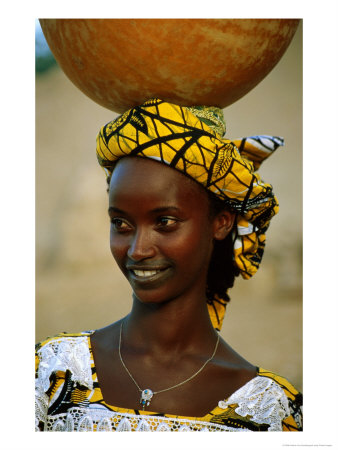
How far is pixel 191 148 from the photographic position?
1.96m

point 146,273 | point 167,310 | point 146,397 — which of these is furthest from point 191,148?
point 146,397

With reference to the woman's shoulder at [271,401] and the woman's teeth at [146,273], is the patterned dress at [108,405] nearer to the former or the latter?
the woman's shoulder at [271,401]

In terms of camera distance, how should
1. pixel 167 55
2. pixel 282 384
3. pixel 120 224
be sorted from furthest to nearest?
1. pixel 282 384
2. pixel 120 224
3. pixel 167 55

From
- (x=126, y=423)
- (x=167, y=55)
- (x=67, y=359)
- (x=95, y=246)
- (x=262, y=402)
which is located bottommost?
(x=126, y=423)

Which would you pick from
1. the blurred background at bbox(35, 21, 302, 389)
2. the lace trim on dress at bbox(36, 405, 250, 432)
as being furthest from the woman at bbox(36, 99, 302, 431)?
the blurred background at bbox(35, 21, 302, 389)

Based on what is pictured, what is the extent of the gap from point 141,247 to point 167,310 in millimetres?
303

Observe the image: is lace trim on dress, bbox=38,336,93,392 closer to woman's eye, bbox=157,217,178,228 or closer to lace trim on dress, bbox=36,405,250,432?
lace trim on dress, bbox=36,405,250,432

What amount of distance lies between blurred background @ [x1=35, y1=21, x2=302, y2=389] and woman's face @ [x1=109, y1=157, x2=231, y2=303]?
4.93 m

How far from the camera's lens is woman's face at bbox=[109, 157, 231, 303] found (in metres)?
1.96

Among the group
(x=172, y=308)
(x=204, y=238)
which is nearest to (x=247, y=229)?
(x=204, y=238)

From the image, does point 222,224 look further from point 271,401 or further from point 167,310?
point 271,401

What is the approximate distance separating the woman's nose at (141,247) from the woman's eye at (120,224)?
67 mm

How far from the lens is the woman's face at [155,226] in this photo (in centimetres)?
196

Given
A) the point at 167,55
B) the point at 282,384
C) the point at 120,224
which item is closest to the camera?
the point at 167,55
